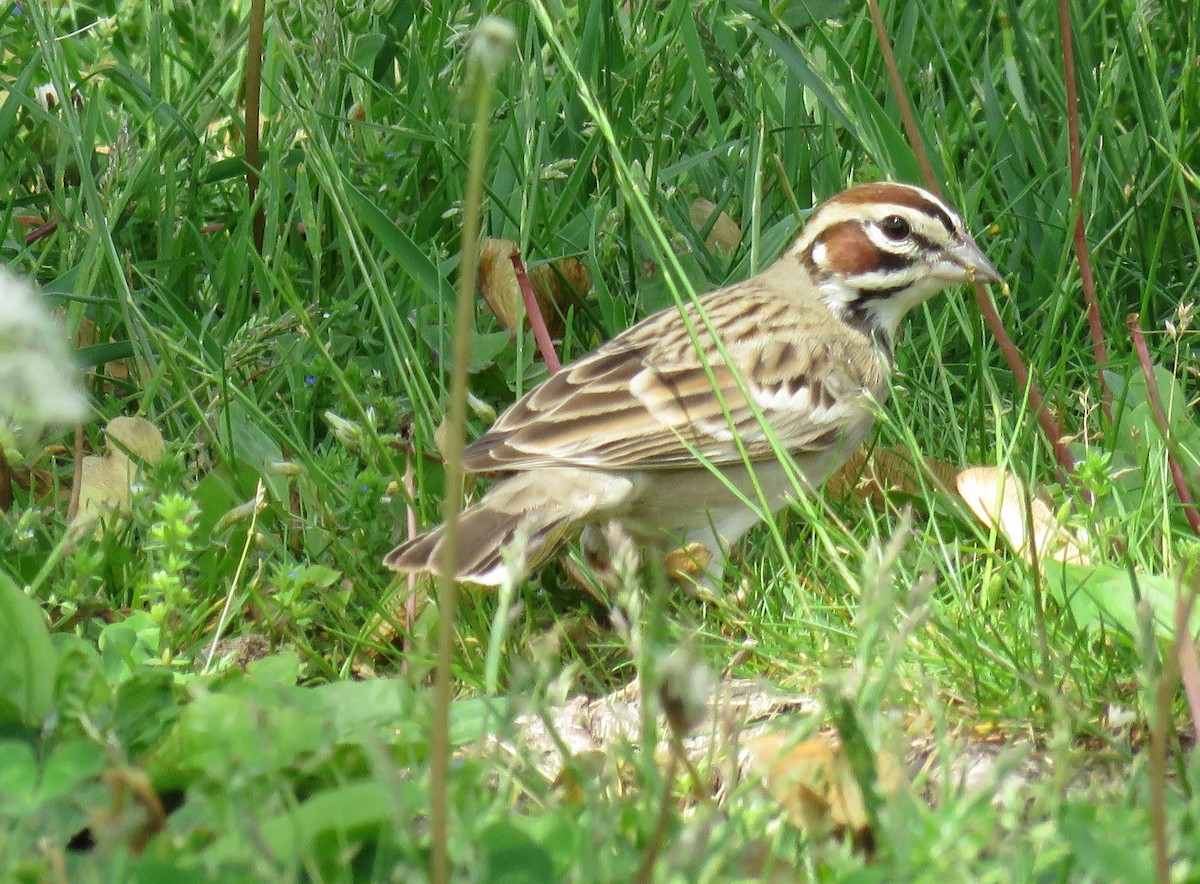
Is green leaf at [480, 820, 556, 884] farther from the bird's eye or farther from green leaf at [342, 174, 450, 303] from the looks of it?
the bird's eye

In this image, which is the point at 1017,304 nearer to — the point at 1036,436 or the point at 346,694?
the point at 1036,436

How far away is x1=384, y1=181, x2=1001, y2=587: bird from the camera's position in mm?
4086

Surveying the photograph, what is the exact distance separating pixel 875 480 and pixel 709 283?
1172 millimetres

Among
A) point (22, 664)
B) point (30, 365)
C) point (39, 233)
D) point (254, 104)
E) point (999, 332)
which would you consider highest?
point (30, 365)

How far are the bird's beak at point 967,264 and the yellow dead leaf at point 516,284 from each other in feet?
3.35

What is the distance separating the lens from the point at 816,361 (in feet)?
15.4

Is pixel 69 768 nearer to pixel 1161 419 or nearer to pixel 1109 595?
pixel 1109 595

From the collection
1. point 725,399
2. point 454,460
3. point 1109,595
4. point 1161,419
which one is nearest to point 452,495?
point 454,460

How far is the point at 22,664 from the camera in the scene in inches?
103

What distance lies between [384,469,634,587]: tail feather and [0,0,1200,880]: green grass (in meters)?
0.11

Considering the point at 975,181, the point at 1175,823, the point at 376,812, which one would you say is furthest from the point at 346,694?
the point at 975,181

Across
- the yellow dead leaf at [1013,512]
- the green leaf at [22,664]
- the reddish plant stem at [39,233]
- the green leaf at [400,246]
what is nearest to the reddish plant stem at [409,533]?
the green leaf at [400,246]

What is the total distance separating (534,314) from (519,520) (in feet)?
2.01

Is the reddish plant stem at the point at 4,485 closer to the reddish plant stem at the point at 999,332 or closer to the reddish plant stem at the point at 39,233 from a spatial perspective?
the reddish plant stem at the point at 39,233
